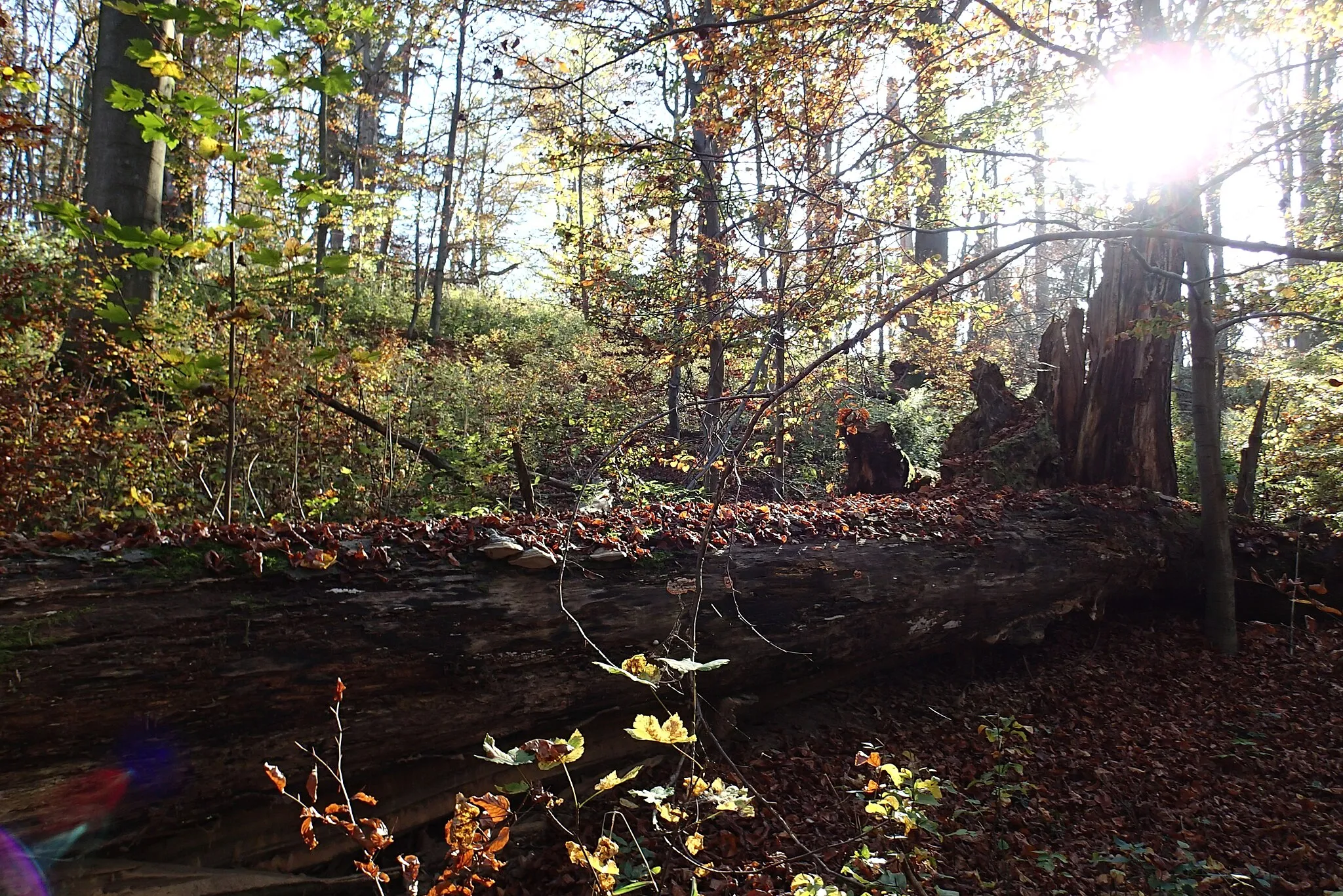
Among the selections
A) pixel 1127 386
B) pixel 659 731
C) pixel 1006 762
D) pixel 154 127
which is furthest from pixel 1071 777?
pixel 154 127

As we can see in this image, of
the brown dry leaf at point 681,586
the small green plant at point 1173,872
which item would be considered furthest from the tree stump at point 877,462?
the small green plant at point 1173,872

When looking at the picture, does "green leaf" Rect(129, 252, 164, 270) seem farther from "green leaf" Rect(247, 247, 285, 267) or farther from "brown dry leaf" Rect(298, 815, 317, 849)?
"brown dry leaf" Rect(298, 815, 317, 849)

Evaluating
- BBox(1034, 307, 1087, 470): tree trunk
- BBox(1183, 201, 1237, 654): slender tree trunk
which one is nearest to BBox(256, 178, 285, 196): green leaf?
BBox(1183, 201, 1237, 654): slender tree trunk

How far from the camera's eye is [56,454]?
4359 millimetres

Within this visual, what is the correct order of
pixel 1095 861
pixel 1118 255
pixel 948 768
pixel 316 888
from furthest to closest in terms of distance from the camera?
pixel 1118 255 → pixel 948 768 → pixel 1095 861 → pixel 316 888

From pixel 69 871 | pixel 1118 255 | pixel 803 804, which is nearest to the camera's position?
pixel 69 871

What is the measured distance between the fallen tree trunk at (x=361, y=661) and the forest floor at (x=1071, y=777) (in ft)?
1.46

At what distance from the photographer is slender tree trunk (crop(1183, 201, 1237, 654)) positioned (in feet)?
16.3

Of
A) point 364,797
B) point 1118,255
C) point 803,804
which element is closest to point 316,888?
point 364,797

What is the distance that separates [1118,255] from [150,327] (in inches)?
299

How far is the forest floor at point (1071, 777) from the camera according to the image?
2.86m

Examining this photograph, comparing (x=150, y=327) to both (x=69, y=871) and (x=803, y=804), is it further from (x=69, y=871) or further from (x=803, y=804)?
(x=803, y=804)

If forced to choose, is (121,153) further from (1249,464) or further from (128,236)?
(1249,464)

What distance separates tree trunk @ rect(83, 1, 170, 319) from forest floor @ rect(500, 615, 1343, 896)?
6736 millimetres
